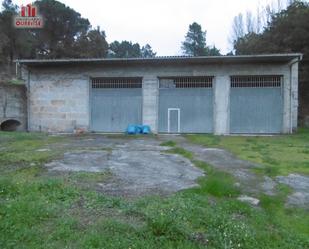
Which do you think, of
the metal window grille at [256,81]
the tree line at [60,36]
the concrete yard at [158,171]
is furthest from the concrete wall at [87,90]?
the tree line at [60,36]

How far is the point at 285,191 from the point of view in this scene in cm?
563

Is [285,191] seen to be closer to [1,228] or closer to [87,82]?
[1,228]

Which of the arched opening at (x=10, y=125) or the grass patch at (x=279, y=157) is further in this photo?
the arched opening at (x=10, y=125)

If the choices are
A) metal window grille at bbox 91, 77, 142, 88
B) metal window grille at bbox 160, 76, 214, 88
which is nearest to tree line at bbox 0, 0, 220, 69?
metal window grille at bbox 91, 77, 142, 88

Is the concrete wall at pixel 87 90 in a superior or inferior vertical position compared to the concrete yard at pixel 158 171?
superior

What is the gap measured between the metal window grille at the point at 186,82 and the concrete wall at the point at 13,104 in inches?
264

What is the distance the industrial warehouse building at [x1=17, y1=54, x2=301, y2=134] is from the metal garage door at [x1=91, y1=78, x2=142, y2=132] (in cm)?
5

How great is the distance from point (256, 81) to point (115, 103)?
6552mm

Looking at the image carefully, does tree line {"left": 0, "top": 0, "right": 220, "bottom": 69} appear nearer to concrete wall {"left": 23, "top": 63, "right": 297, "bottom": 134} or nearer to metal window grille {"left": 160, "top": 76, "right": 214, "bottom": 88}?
concrete wall {"left": 23, "top": 63, "right": 297, "bottom": 134}

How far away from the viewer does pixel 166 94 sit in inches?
678

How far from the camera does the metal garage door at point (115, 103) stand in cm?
1739

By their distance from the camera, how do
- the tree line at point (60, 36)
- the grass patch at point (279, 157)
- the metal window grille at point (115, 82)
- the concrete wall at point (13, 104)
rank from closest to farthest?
the grass patch at point (279, 157) < the concrete wall at point (13, 104) < the metal window grille at point (115, 82) < the tree line at point (60, 36)

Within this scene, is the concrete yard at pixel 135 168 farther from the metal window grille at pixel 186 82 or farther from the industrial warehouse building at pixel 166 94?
the metal window grille at pixel 186 82

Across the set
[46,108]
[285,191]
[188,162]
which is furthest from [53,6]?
[285,191]
